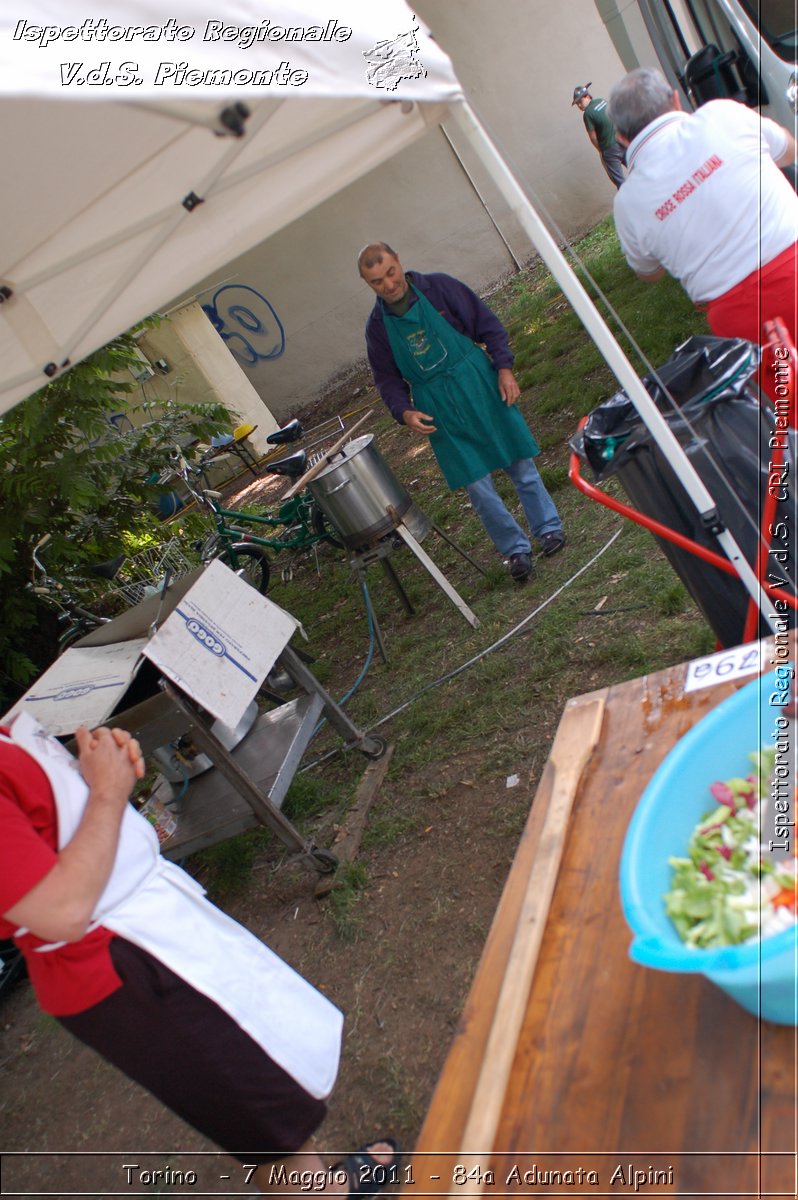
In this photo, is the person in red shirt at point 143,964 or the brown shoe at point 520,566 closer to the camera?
the person in red shirt at point 143,964

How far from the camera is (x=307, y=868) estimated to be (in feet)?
13.1

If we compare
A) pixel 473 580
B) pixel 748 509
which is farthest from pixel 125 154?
pixel 473 580

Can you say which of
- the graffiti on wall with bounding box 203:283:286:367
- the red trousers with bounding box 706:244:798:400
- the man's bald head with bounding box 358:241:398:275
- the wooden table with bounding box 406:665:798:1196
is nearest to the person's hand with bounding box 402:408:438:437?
the man's bald head with bounding box 358:241:398:275

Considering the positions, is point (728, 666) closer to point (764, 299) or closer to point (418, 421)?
point (764, 299)

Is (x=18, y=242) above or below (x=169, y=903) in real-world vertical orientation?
above

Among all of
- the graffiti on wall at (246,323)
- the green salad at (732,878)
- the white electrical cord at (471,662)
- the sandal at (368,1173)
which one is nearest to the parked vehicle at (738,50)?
the white electrical cord at (471,662)

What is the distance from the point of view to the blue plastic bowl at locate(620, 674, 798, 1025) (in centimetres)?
123

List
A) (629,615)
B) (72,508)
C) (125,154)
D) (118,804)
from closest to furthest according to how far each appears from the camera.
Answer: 1. (118,804)
2. (125,154)
3. (629,615)
4. (72,508)

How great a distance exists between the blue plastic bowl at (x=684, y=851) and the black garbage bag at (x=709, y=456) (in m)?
0.90

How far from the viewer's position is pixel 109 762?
7.14 ft

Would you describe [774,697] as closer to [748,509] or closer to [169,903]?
[748,509]

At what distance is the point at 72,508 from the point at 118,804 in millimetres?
4812

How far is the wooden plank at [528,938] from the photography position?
1477mm

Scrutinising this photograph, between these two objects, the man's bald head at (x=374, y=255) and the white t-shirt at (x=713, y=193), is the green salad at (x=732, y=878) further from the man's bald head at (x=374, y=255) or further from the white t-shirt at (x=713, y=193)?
the man's bald head at (x=374, y=255)
